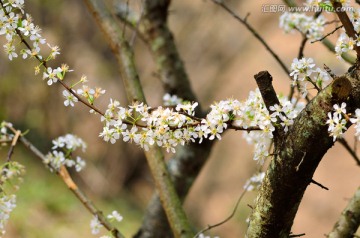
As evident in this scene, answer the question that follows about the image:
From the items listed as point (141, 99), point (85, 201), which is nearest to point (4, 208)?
point (85, 201)

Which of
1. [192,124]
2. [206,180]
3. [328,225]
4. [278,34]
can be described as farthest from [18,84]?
[192,124]

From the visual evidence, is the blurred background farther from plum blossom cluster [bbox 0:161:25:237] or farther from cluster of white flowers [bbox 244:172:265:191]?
plum blossom cluster [bbox 0:161:25:237]

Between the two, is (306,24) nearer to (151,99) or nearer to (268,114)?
(268,114)

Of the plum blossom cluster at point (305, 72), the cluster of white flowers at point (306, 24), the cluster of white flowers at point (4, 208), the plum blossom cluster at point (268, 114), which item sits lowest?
the plum blossom cluster at point (268, 114)

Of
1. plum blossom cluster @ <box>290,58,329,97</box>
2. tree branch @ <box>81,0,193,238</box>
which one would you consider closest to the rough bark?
plum blossom cluster @ <box>290,58,329,97</box>

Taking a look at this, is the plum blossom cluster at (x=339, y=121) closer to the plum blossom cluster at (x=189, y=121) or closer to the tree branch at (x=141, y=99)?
the plum blossom cluster at (x=189, y=121)

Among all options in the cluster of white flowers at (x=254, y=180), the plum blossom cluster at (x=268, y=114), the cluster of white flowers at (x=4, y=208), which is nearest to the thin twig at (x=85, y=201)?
the cluster of white flowers at (x=4, y=208)
